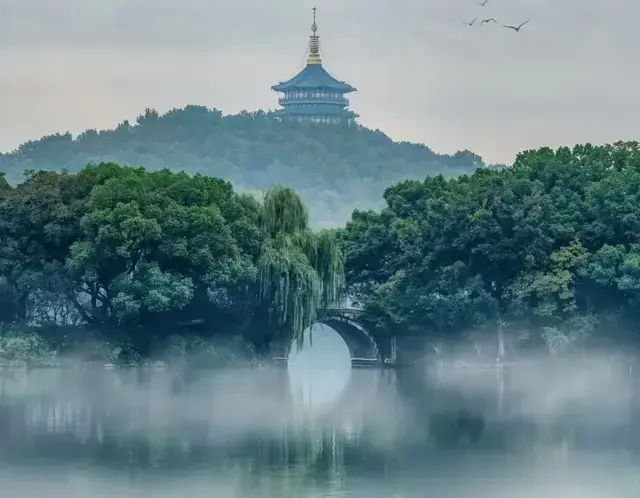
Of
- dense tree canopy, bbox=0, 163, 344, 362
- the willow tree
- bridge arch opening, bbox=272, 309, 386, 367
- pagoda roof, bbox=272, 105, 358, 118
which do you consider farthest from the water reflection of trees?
pagoda roof, bbox=272, 105, 358, 118

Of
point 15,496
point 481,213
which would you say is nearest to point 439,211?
point 481,213

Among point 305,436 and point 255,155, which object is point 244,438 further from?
point 255,155

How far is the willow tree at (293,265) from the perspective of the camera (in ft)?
190

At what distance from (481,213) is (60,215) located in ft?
48.6

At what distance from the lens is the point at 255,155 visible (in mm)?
175875

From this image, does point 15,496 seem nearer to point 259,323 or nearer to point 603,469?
point 603,469

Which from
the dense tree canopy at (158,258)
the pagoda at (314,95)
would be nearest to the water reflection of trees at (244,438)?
the dense tree canopy at (158,258)

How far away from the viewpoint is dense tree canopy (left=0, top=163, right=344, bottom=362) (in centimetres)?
5656

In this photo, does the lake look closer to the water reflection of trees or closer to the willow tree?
the water reflection of trees

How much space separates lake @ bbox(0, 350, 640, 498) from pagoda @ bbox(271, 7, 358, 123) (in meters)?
96.7

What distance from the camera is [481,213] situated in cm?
6291

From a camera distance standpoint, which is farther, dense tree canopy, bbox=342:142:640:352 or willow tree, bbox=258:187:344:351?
dense tree canopy, bbox=342:142:640:352

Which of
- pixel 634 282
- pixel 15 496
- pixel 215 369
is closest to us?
pixel 15 496

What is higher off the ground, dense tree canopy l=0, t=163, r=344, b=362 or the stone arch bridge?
dense tree canopy l=0, t=163, r=344, b=362
